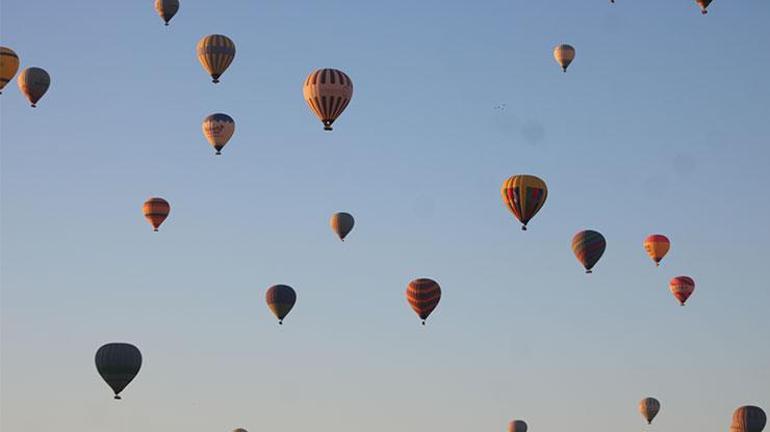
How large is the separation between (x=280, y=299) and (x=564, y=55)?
2262cm

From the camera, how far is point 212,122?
10175 cm

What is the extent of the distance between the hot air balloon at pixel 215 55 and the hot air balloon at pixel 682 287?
29.9 m

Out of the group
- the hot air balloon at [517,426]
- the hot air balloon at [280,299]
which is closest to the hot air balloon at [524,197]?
the hot air balloon at [280,299]

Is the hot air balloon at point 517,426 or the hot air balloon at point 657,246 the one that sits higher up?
the hot air balloon at point 657,246

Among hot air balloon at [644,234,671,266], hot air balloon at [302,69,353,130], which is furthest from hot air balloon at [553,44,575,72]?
hot air balloon at [302,69,353,130]

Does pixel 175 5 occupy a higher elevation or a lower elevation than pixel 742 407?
higher

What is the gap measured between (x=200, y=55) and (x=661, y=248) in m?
30.2

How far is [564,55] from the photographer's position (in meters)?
110

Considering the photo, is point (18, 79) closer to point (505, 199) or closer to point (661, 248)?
point (505, 199)

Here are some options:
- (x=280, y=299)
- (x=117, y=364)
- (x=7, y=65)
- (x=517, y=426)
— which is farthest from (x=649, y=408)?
(x=7, y=65)

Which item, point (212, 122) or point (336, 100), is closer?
point (336, 100)

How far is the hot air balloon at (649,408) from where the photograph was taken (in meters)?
117

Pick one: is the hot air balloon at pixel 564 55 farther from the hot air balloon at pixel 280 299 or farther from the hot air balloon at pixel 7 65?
the hot air balloon at pixel 7 65

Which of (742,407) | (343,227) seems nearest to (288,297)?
(343,227)
